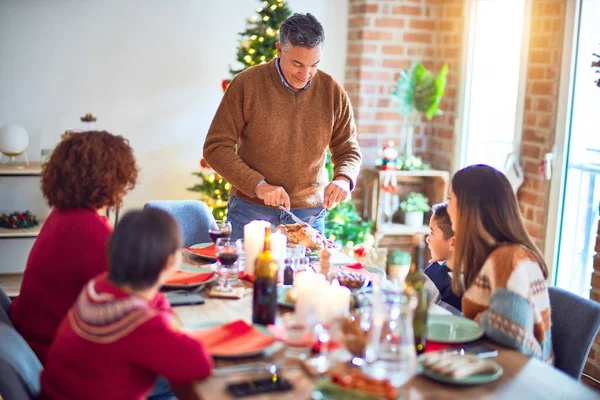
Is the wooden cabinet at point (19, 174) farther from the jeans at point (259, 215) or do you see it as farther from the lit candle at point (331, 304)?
the lit candle at point (331, 304)

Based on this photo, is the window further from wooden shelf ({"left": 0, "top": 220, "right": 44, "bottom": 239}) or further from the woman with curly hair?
the woman with curly hair

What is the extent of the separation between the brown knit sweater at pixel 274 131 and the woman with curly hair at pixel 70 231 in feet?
3.12

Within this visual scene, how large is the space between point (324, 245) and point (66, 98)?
2600 mm

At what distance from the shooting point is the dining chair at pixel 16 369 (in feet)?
5.71

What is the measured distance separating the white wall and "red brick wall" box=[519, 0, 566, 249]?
1.45 meters

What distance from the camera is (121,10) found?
189 inches

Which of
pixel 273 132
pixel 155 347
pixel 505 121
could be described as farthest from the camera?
pixel 505 121

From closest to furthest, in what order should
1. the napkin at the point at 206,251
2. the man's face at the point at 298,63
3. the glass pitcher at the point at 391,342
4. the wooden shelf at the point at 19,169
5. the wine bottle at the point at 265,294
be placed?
the glass pitcher at the point at 391,342
the wine bottle at the point at 265,294
the napkin at the point at 206,251
the man's face at the point at 298,63
the wooden shelf at the point at 19,169

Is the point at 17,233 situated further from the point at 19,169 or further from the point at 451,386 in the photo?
the point at 451,386

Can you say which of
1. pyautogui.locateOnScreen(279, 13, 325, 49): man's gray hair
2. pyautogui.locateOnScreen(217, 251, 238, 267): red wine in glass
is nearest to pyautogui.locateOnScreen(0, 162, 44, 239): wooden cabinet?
pyautogui.locateOnScreen(279, 13, 325, 49): man's gray hair

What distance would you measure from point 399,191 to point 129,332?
3.70 m

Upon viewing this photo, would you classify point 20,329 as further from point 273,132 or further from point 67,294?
point 273,132

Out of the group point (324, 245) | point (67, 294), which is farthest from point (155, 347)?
point (324, 245)

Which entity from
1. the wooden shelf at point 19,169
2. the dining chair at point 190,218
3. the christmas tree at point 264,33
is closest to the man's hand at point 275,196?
the dining chair at point 190,218
